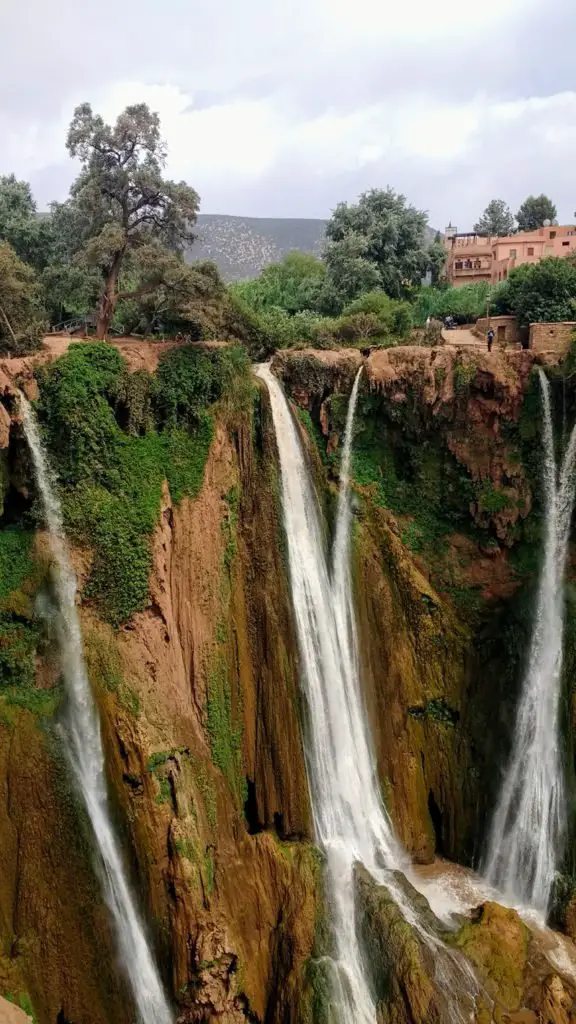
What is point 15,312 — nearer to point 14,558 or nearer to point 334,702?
point 14,558

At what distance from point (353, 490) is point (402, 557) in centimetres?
221

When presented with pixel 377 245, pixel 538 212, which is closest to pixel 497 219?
pixel 538 212

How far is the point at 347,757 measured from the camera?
16828mm

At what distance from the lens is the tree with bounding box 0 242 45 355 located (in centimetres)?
1752

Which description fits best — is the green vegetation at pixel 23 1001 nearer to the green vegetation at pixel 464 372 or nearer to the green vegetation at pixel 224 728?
the green vegetation at pixel 224 728

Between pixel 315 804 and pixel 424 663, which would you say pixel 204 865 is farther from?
pixel 424 663

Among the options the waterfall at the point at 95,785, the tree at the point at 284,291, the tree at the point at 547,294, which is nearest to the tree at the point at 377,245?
the tree at the point at 284,291

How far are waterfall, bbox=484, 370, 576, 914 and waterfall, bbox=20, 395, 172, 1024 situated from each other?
8340mm

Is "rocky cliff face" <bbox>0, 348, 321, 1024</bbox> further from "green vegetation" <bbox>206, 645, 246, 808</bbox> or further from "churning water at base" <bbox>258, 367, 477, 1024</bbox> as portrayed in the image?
"churning water at base" <bbox>258, 367, 477, 1024</bbox>

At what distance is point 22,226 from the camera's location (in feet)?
85.3

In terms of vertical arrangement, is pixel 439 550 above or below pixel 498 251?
below

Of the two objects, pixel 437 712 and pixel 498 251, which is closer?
pixel 437 712

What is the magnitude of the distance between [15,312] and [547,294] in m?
17.4

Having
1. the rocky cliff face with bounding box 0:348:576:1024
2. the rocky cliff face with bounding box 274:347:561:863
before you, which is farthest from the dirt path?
the rocky cliff face with bounding box 0:348:576:1024
